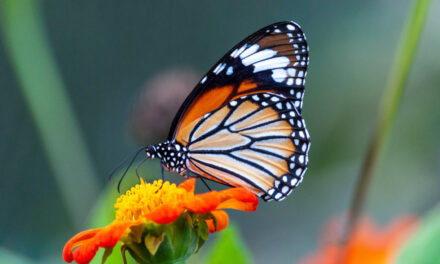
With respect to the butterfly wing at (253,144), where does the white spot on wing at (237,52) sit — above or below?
above

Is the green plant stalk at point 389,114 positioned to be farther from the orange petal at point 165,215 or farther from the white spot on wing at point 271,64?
the orange petal at point 165,215

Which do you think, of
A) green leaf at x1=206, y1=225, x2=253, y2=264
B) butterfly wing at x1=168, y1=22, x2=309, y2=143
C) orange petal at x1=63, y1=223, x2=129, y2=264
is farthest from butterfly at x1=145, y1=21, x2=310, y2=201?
orange petal at x1=63, y1=223, x2=129, y2=264

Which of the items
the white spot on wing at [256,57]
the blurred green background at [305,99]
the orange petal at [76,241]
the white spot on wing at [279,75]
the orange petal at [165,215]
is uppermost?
the white spot on wing at [256,57]

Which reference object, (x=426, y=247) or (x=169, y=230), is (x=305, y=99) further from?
(x=169, y=230)

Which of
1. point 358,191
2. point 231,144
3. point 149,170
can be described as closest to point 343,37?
point 149,170

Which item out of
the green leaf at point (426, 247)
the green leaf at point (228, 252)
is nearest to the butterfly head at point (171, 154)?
the green leaf at point (228, 252)

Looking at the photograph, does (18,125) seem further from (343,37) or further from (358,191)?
(358,191)

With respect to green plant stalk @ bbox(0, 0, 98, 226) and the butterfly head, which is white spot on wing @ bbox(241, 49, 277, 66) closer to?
the butterfly head

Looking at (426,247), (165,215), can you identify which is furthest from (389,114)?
(165,215)
